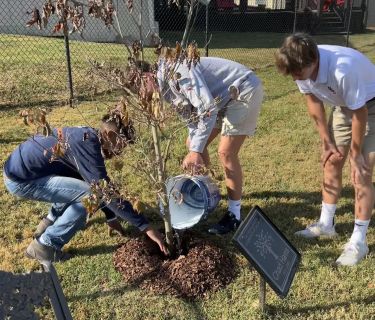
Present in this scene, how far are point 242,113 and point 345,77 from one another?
30.1 inches

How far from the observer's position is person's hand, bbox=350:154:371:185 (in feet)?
10.1

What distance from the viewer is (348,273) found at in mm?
3184

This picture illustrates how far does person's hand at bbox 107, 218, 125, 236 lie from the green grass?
1.9 inches

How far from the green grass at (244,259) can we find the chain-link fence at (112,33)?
1222 mm

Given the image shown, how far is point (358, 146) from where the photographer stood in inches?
118

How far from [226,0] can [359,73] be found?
18.9m

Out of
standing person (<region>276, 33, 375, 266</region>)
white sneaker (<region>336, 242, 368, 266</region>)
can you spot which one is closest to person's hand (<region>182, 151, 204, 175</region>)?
standing person (<region>276, 33, 375, 266</region>)

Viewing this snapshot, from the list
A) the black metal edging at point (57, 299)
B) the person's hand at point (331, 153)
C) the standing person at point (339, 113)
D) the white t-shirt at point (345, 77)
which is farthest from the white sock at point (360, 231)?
the black metal edging at point (57, 299)

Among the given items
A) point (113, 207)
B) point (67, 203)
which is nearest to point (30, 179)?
point (67, 203)

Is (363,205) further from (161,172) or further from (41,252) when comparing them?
(41,252)

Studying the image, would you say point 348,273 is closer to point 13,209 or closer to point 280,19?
point 13,209

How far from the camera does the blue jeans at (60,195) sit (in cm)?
316

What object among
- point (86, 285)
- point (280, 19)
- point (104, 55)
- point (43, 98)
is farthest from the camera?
point (280, 19)

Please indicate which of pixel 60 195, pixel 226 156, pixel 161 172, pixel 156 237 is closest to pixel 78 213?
pixel 60 195
